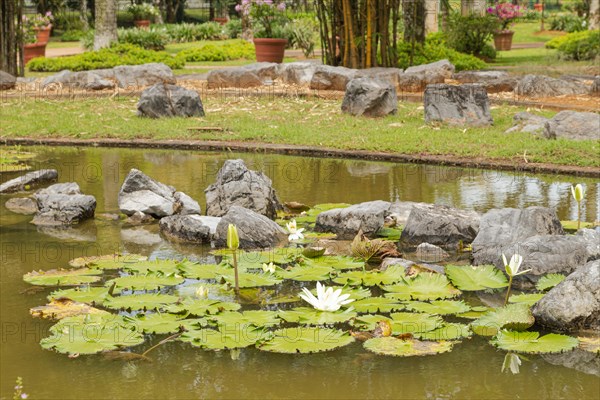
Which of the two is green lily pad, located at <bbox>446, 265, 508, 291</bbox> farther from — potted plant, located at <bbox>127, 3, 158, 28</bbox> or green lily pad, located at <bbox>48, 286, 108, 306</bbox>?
potted plant, located at <bbox>127, 3, 158, 28</bbox>

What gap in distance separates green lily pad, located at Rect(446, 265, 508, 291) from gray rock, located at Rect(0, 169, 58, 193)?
432cm

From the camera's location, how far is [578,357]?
4305 millimetres

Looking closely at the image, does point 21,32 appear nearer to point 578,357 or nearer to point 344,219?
point 344,219

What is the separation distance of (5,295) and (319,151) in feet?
17.1

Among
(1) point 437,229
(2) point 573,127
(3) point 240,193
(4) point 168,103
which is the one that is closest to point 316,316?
(1) point 437,229

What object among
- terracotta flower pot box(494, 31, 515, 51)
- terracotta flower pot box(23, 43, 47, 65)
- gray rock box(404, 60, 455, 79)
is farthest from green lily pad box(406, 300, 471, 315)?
terracotta flower pot box(494, 31, 515, 51)

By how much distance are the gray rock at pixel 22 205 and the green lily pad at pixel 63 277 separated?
2.00 metres

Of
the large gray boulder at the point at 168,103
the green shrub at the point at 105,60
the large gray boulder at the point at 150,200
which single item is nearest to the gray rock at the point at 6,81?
the green shrub at the point at 105,60

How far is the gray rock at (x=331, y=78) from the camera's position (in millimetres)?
14578

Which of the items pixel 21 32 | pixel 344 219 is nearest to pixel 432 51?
pixel 21 32

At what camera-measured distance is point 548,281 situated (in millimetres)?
5215

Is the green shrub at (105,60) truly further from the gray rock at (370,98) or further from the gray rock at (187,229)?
the gray rock at (187,229)

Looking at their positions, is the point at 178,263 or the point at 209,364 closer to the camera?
the point at 209,364

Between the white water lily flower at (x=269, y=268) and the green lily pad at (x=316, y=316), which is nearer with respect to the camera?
the green lily pad at (x=316, y=316)
